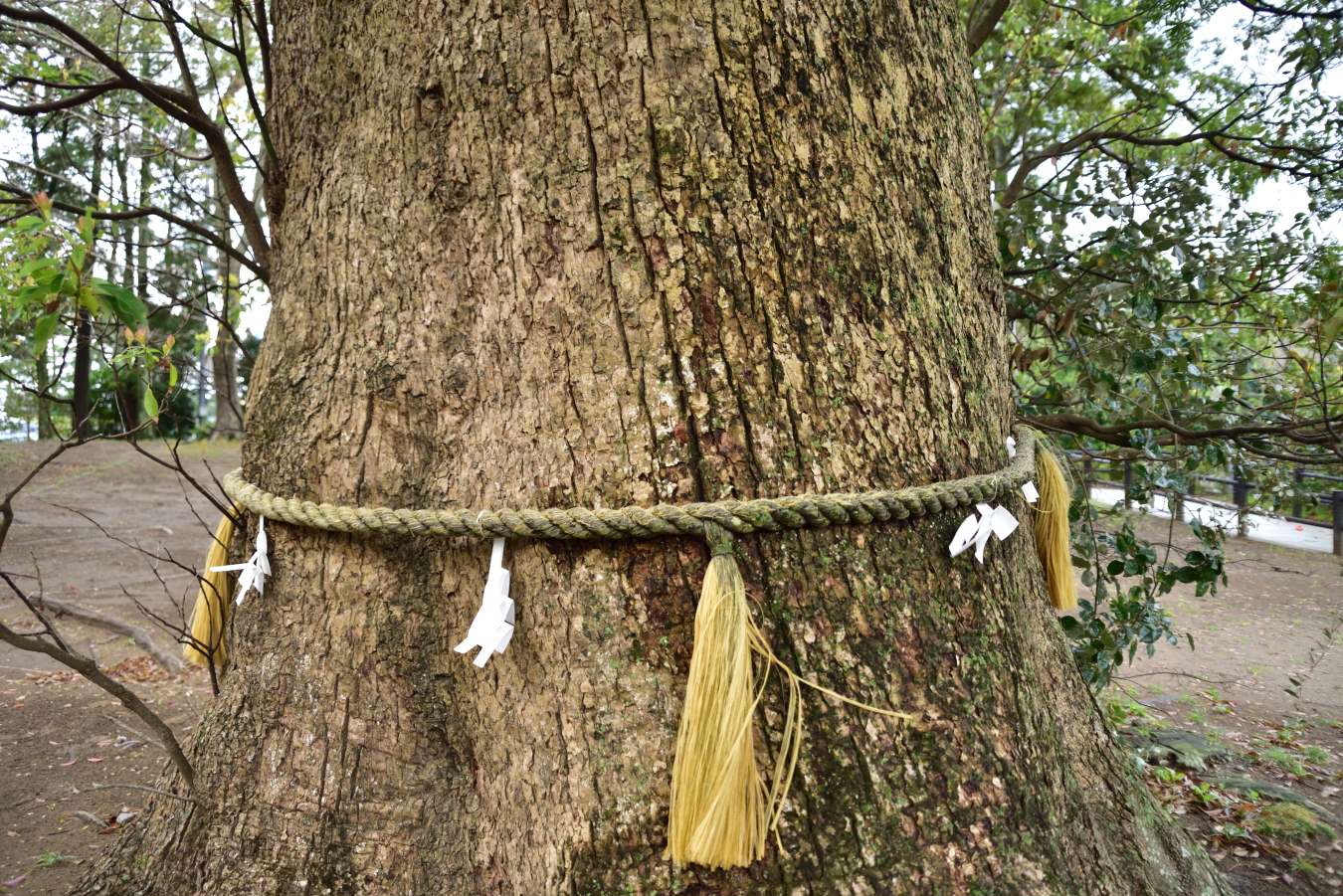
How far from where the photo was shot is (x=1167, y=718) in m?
3.55

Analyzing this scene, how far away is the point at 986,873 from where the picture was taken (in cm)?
105

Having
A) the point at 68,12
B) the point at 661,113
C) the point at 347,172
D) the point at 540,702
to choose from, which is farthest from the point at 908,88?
the point at 68,12

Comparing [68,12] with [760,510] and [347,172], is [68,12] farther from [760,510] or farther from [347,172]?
[760,510]

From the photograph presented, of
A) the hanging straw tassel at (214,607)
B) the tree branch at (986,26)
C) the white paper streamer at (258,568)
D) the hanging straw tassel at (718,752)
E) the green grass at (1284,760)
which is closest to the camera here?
the hanging straw tassel at (718,752)

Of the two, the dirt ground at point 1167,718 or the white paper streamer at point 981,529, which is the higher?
the white paper streamer at point 981,529

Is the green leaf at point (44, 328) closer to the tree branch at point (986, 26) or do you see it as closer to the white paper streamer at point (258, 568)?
the white paper streamer at point (258, 568)

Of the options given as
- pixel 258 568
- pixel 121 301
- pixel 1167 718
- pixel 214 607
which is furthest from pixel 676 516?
pixel 1167 718

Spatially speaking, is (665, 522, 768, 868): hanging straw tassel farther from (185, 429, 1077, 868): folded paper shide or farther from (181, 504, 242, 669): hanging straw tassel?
(181, 504, 242, 669): hanging straw tassel

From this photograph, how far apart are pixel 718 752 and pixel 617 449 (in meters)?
0.38

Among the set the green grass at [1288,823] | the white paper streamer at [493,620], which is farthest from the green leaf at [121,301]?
the green grass at [1288,823]

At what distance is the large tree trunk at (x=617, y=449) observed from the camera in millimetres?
1074

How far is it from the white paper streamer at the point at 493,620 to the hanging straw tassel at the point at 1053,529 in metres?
1.01

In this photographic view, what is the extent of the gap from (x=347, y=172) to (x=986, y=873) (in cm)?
132

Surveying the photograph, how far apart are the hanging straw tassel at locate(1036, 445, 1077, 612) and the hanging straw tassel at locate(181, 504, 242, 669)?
1.42m
